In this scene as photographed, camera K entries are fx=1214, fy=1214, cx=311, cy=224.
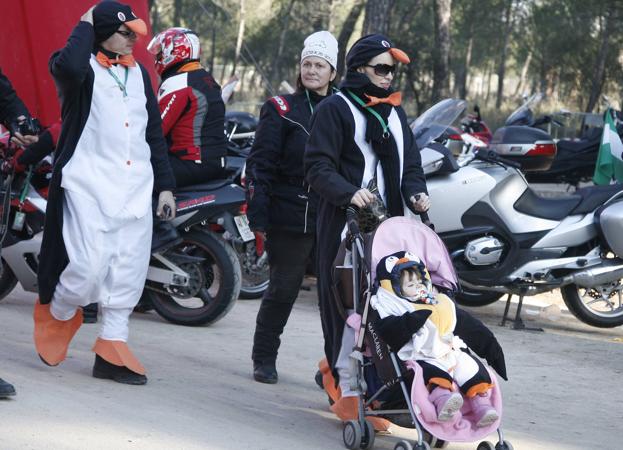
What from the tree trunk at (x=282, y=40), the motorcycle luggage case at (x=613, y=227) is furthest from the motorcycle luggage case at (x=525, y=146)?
the tree trunk at (x=282, y=40)

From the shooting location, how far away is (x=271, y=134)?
6492mm

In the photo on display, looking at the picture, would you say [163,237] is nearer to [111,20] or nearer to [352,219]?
[111,20]

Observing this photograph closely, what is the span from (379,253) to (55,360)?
73.7 inches

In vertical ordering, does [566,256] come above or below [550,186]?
above

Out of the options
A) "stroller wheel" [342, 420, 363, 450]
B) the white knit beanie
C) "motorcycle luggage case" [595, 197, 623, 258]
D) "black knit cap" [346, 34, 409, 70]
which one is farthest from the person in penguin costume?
"motorcycle luggage case" [595, 197, 623, 258]

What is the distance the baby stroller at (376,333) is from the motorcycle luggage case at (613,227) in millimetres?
3942

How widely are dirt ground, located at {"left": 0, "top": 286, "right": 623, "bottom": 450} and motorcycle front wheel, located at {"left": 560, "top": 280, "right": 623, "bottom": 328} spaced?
0.13 meters

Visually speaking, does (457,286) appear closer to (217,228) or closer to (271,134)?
(271,134)

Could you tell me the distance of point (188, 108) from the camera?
26.2ft

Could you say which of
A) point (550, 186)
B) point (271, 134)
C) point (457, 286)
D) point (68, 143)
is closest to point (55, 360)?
point (68, 143)

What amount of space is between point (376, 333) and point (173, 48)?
3.52 metres

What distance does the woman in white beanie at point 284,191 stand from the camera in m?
6.46

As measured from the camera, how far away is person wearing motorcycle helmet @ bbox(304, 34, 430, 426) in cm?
542

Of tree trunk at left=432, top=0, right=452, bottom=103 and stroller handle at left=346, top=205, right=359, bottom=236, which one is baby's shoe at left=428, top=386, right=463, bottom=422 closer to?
stroller handle at left=346, top=205, right=359, bottom=236
